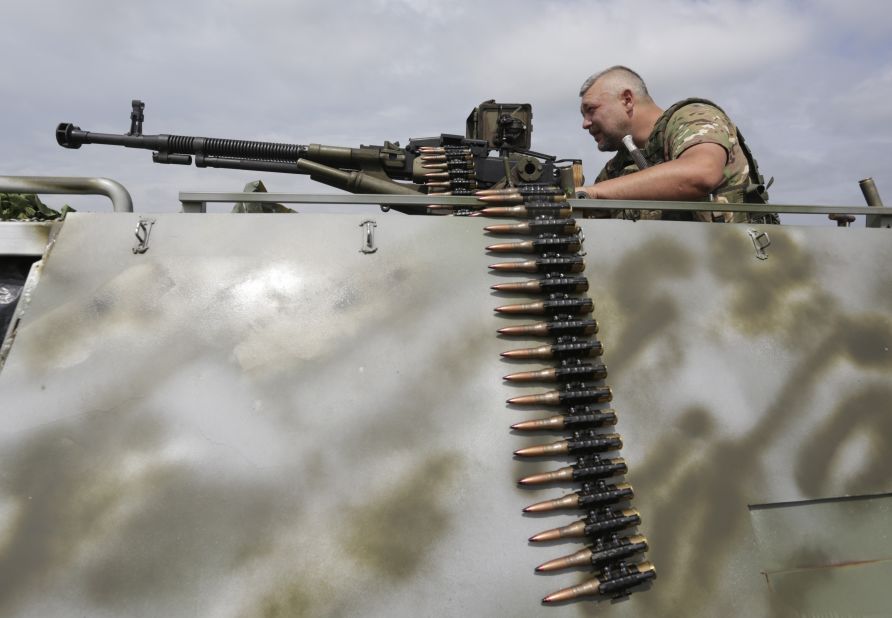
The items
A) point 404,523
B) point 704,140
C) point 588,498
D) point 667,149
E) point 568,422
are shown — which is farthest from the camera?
point 667,149

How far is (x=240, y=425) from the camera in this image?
223 cm

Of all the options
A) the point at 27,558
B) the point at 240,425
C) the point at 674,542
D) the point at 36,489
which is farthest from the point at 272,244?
the point at 674,542

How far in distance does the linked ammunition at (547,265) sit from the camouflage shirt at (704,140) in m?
1.15

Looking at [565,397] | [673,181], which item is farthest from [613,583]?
[673,181]

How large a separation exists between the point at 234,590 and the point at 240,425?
0.51 m

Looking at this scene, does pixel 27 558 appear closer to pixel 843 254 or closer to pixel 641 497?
pixel 641 497

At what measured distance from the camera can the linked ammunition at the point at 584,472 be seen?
227cm

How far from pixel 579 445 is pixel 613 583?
0.45 metres

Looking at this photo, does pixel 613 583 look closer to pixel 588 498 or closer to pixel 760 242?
pixel 588 498

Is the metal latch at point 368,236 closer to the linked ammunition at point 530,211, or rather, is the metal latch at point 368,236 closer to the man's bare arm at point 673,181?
the linked ammunition at point 530,211

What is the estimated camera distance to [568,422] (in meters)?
2.37

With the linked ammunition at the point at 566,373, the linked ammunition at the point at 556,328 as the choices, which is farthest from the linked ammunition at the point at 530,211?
the linked ammunition at the point at 566,373

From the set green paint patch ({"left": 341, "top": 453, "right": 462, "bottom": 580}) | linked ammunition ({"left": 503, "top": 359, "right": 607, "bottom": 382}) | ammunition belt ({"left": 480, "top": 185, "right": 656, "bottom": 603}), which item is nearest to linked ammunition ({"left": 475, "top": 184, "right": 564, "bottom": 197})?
ammunition belt ({"left": 480, "top": 185, "right": 656, "bottom": 603})

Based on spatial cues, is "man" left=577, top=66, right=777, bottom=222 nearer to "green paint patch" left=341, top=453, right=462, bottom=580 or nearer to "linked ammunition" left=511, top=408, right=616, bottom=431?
"linked ammunition" left=511, top=408, right=616, bottom=431
